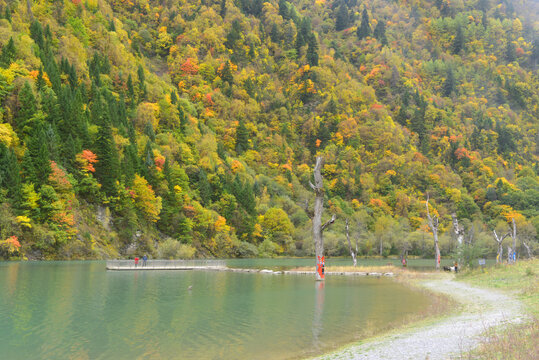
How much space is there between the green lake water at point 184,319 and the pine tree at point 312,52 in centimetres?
16654

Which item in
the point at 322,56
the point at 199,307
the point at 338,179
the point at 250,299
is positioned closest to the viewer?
the point at 199,307

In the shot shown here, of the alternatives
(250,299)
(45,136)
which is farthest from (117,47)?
(250,299)

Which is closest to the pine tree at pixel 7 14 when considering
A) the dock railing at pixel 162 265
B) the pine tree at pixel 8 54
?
the pine tree at pixel 8 54

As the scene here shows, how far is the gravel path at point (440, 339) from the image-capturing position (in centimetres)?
1338

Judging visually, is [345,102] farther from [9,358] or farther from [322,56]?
[9,358]

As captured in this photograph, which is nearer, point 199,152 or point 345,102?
point 199,152

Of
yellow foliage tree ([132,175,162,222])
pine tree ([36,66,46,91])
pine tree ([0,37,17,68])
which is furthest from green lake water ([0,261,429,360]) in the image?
pine tree ([0,37,17,68])

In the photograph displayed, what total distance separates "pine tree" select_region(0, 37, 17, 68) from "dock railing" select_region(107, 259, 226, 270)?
43.0 metres

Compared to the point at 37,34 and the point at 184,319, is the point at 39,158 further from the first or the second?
the point at 184,319

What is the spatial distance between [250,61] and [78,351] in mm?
178199

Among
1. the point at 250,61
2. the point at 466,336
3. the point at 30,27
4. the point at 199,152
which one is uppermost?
the point at 250,61

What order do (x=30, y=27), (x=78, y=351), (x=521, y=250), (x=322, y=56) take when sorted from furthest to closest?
(x=322, y=56) → (x=521, y=250) → (x=30, y=27) → (x=78, y=351)

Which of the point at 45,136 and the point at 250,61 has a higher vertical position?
the point at 250,61

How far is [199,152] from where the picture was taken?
11638 centimetres
